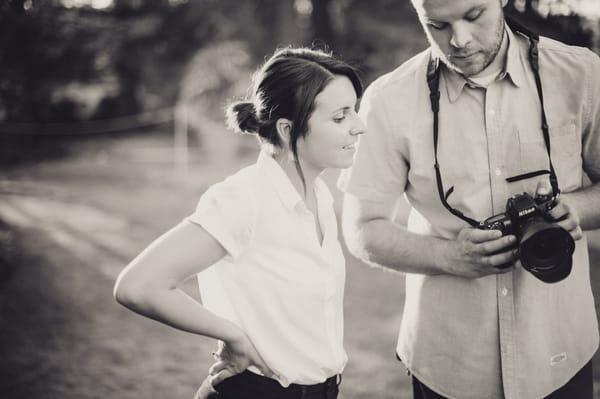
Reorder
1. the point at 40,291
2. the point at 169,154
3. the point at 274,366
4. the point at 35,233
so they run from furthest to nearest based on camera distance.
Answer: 1. the point at 169,154
2. the point at 35,233
3. the point at 40,291
4. the point at 274,366

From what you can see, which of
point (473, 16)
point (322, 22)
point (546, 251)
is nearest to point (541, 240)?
point (546, 251)

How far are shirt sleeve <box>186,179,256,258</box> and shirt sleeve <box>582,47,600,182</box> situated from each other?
963 mm

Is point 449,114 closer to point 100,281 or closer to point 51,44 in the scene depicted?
point 100,281

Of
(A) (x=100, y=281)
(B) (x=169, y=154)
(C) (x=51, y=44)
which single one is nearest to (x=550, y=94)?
(A) (x=100, y=281)

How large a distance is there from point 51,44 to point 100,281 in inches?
252

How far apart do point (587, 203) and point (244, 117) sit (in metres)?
0.98

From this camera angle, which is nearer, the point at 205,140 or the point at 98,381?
the point at 98,381

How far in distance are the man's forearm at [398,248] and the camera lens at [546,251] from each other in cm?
23

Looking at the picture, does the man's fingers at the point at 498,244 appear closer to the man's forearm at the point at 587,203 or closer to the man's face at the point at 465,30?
the man's forearm at the point at 587,203

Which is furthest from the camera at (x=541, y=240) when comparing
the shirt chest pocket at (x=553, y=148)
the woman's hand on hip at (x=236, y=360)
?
the woman's hand on hip at (x=236, y=360)

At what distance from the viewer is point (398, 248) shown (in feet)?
5.91

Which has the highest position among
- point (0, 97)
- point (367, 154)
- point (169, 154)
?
point (367, 154)

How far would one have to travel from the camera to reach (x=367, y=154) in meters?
1.84

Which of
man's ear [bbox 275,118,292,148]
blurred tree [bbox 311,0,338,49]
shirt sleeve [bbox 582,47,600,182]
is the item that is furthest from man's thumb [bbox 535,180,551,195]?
blurred tree [bbox 311,0,338,49]
